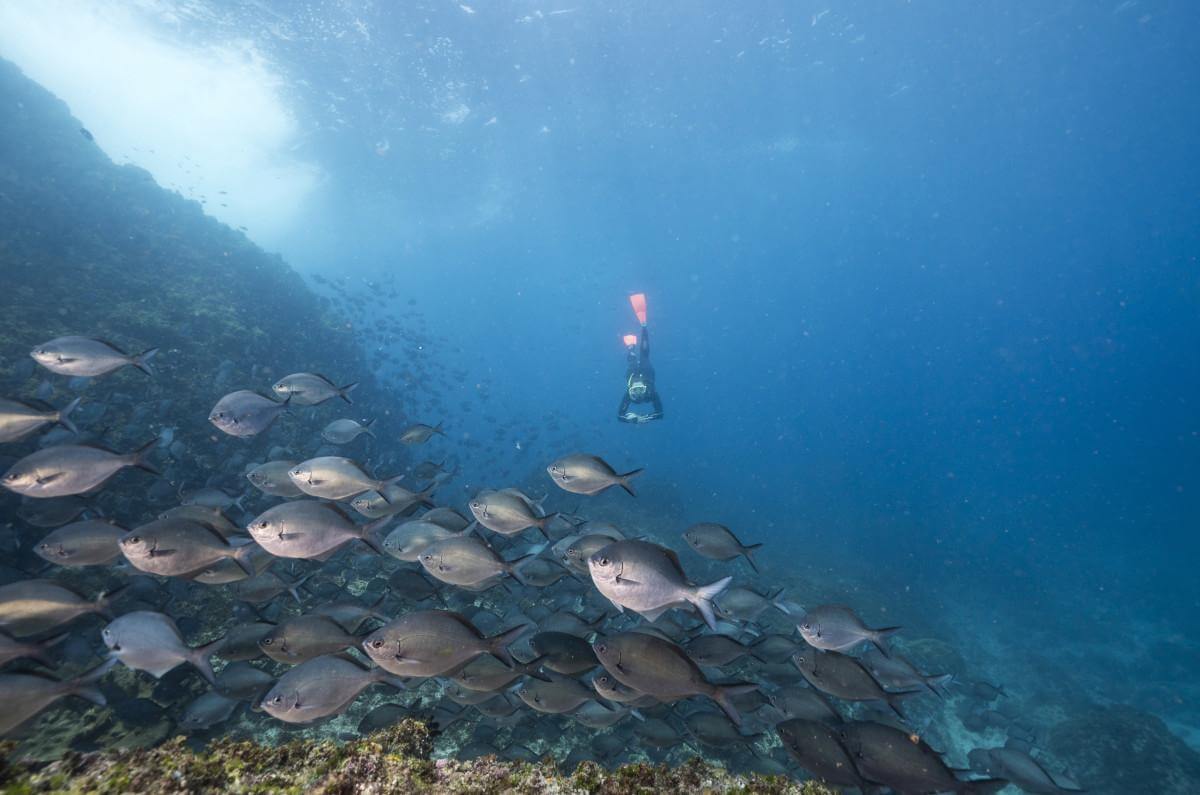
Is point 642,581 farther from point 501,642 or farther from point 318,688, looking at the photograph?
point 318,688

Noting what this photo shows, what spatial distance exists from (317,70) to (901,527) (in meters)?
49.5

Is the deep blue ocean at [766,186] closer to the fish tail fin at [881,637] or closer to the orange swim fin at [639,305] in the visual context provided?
the orange swim fin at [639,305]

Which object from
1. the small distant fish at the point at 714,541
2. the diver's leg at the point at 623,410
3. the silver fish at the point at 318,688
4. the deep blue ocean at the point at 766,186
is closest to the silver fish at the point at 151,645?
the silver fish at the point at 318,688

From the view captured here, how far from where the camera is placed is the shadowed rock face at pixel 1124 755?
10969 mm

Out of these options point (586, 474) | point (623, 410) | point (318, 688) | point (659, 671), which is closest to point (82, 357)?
point (318, 688)

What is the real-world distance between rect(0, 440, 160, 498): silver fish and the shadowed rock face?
18405 mm

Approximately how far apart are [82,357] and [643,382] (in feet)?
36.6

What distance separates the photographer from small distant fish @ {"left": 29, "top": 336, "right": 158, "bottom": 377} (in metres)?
4.52

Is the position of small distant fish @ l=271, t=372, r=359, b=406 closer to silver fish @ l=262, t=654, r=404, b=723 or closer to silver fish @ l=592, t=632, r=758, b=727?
silver fish @ l=262, t=654, r=404, b=723

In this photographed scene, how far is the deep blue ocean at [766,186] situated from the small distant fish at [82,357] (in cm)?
1175

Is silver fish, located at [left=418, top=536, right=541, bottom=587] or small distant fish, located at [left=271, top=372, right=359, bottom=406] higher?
small distant fish, located at [left=271, top=372, right=359, bottom=406]

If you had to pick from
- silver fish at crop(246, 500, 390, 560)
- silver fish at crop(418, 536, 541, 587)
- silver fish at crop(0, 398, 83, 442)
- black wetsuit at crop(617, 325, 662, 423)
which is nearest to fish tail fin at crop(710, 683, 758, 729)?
silver fish at crop(418, 536, 541, 587)

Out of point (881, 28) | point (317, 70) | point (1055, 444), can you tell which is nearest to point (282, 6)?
point (317, 70)

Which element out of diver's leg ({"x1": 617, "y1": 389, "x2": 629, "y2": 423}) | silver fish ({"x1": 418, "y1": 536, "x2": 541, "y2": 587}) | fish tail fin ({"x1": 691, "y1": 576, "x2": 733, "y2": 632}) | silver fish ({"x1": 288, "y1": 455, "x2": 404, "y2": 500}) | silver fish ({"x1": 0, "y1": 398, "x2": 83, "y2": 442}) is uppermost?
diver's leg ({"x1": 617, "y1": 389, "x2": 629, "y2": 423})
